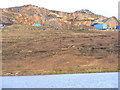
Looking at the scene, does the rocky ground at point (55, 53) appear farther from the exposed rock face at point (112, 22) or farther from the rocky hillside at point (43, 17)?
the exposed rock face at point (112, 22)

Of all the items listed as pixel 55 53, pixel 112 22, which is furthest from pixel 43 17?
pixel 55 53

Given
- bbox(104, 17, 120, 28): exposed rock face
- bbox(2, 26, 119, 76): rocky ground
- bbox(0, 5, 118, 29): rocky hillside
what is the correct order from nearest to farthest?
bbox(2, 26, 119, 76): rocky ground → bbox(0, 5, 118, 29): rocky hillside → bbox(104, 17, 120, 28): exposed rock face

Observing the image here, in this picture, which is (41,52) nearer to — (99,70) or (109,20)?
(99,70)

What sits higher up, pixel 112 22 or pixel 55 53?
pixel 112 22

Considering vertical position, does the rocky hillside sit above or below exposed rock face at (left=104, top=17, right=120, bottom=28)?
above

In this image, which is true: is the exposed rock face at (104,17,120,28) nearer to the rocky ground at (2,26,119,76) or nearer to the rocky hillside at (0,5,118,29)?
the rocky hillside at (0,5,118,29)

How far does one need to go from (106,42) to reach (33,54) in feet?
21.8

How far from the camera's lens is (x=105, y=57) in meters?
16.1

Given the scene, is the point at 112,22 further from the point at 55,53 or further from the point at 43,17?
the point at 55,53

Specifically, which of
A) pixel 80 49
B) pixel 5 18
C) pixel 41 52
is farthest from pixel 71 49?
pixel 5 18

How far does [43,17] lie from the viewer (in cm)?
3538

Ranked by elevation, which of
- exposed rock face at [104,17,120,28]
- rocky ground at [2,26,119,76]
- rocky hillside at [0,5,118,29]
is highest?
rocky hillside at [0,5,118,29]

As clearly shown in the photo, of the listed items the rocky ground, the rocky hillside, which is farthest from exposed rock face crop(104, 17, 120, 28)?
the rocky ground

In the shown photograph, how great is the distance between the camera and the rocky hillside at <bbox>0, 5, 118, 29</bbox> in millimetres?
32812
